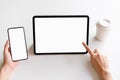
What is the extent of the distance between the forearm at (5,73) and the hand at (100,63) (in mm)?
340

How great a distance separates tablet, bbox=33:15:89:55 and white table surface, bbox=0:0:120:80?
0.10 feet

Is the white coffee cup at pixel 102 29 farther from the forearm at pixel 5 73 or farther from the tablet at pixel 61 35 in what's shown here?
the forearm at pixel 5 73

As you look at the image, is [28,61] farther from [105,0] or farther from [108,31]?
[105,0]

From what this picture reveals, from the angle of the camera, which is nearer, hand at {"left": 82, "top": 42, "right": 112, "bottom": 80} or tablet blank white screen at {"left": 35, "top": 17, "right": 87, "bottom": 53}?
hand at {"left": 82, "top": 42, "right": 112, "bottom": 80}

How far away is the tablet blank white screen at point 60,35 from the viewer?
1.26m

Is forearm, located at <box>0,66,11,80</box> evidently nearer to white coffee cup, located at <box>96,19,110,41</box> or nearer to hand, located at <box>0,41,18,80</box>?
hand, located at <box>0,41,18,80</box>

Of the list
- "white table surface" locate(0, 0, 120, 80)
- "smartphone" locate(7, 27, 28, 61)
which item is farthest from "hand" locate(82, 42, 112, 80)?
"smartphone" locate(7, 27, 28, 61)

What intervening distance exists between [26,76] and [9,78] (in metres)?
0.07

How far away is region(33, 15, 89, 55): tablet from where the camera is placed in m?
1.26

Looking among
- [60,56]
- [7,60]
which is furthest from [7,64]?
[60,56]

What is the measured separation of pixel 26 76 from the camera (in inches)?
46.9

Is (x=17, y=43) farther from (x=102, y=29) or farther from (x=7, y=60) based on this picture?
(x=102, y=29)

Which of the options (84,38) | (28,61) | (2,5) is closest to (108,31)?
(84,38)

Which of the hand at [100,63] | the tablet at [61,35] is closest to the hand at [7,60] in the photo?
the tablet at [61,35]
